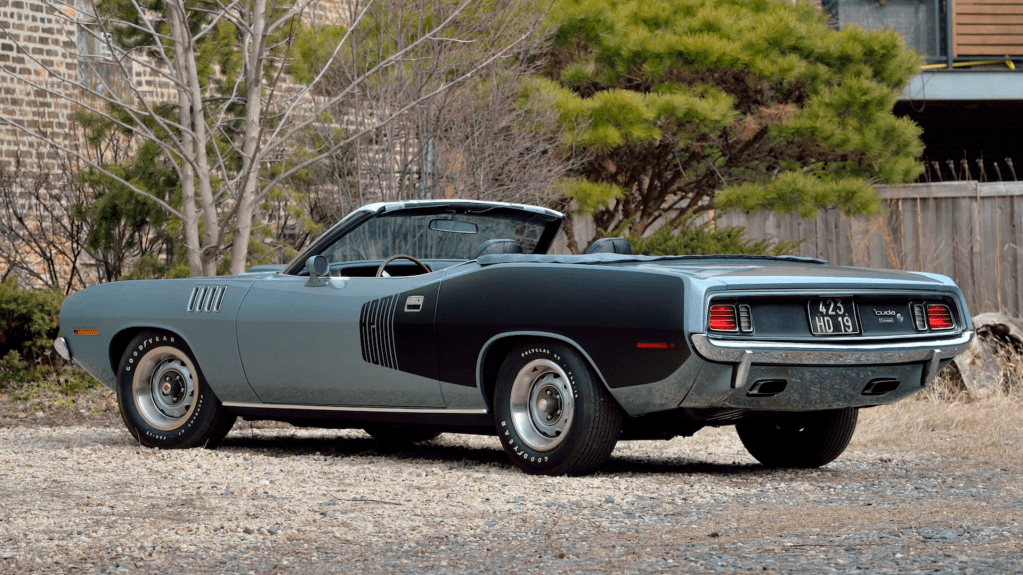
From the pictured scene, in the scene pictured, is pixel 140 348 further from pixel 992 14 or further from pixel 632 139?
pixel 992 14

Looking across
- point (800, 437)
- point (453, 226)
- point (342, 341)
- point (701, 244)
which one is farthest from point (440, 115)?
point (800, 437)

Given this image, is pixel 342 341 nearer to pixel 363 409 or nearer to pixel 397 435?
pixel 363 409

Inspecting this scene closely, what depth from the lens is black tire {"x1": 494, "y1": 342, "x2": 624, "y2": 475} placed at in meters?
6.24

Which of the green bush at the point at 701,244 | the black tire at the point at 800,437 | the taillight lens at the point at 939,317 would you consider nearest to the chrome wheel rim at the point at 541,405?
the black tire at the point at 800,437

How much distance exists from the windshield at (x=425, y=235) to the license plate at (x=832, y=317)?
232 cm

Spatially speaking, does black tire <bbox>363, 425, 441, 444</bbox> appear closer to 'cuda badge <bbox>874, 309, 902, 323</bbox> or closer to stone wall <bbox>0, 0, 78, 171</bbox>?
'cuda badge <bbox>874, 309, 902, 323</bbox>

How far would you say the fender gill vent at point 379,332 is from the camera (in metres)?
6.97

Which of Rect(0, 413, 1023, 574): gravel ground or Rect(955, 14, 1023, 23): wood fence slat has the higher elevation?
Rect(955, 14, 1023, 23): wood fence slat

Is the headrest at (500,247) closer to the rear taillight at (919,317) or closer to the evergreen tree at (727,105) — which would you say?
the rear taillight at (919,317)

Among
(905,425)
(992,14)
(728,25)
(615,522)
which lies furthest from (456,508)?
(992,14)

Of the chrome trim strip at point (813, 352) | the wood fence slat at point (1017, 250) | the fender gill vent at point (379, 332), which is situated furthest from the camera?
the wood fence slat at point (1017, 250)

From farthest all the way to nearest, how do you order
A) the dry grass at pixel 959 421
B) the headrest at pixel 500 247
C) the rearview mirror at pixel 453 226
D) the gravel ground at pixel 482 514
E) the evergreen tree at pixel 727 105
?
the evergreen tree at pixel 727 105
the dry grass at pixel 959 421
the rearview mirror at pixel 453 226
the headrest at pixel 500 247
the gravel ground at pixel 482 514

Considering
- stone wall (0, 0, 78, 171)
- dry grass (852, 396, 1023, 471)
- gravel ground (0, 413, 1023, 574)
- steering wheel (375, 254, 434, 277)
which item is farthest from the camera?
stone wall (0, 0, 78, 171)

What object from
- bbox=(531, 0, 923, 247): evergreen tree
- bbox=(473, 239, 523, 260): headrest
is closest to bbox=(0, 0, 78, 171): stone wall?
bbox=(531, 0, 923, 247): evergreen tree
